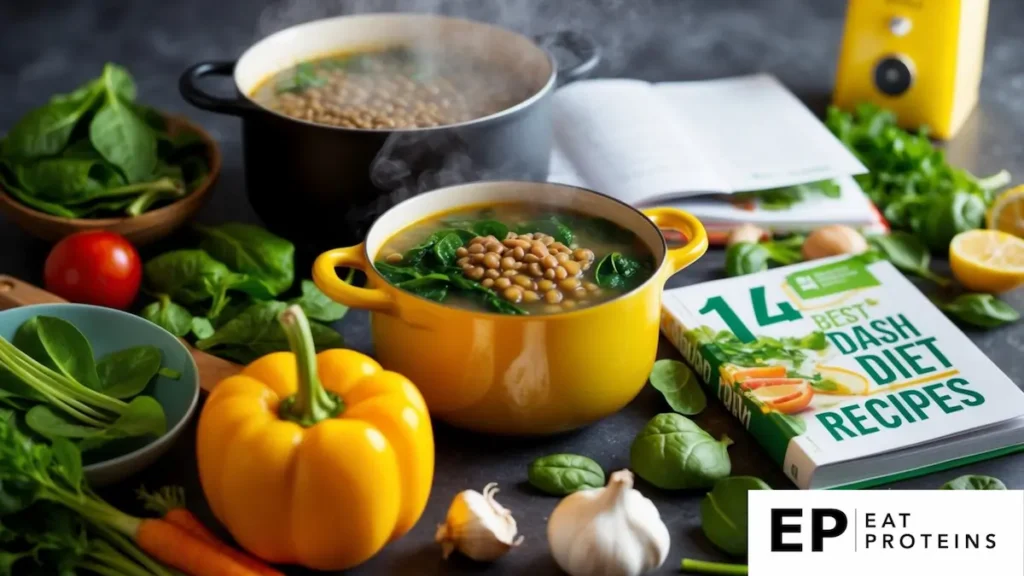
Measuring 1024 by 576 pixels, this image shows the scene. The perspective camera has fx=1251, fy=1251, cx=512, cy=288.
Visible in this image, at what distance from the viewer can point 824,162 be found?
1.71 m

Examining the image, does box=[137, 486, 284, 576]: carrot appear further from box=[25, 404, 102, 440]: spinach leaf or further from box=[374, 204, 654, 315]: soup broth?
box=[374, 204, 654, 315]: soup broth

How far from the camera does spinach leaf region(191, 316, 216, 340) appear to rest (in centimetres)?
136

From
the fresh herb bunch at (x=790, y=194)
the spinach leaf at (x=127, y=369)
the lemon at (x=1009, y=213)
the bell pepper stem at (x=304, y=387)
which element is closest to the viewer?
the bell pepper stem at (x=304, y=387)

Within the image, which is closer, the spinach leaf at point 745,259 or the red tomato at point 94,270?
the red tomato at point 94,270

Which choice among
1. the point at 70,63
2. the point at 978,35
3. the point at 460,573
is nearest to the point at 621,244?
the point at 460,573

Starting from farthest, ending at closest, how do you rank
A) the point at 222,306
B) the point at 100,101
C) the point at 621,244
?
the point at 100,101 < the point at 222,306 < the point at 621,244

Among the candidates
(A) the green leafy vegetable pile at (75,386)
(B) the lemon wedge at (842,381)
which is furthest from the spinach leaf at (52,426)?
(B) the lemon wedge at (842,381)

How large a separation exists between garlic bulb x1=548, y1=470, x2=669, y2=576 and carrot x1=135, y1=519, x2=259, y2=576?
0.26 m

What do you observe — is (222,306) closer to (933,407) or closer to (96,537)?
(96,537)

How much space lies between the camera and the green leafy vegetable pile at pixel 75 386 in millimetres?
1130

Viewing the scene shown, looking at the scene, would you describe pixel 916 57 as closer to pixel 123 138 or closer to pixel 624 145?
pixel 624 145

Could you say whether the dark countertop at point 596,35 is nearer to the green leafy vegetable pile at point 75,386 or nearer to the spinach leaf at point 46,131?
the spinach leaf at point 46,131

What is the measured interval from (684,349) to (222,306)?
1.69 feet

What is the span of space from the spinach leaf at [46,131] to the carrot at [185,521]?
0.59m
